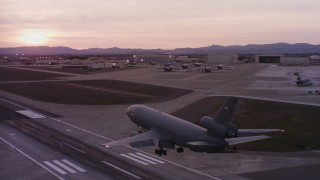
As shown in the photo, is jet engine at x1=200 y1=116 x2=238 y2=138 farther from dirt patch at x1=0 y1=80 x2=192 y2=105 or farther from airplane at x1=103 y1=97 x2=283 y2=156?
dirt patch at x1=0 y1=80 x2=192 y2=105

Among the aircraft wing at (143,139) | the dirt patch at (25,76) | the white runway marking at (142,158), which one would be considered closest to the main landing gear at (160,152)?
the white runway marking at (142,158)

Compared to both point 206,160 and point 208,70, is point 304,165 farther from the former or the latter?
point 208,70

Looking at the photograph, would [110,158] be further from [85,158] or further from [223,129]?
[223,129]

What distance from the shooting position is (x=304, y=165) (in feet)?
134

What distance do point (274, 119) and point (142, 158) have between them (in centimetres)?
3029

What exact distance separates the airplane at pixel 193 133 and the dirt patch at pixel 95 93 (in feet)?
132

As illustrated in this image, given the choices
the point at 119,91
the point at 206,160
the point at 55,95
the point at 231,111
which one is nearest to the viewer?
the point at 231,111

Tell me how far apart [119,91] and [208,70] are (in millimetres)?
85507

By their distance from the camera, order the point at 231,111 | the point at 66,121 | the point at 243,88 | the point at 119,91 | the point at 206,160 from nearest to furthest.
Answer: the point at 231,111
the point at 206,160
the point at 66,121
the point at 119,91
the point at 243,88

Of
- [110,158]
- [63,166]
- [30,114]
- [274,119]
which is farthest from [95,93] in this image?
[63,166]

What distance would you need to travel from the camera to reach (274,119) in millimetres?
65625

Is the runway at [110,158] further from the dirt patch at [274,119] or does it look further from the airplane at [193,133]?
the dirt patch at [274,119]

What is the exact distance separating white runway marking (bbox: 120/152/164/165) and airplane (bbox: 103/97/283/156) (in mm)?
1652

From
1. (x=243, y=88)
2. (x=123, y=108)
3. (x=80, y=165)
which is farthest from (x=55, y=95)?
(x=80, y=165)
